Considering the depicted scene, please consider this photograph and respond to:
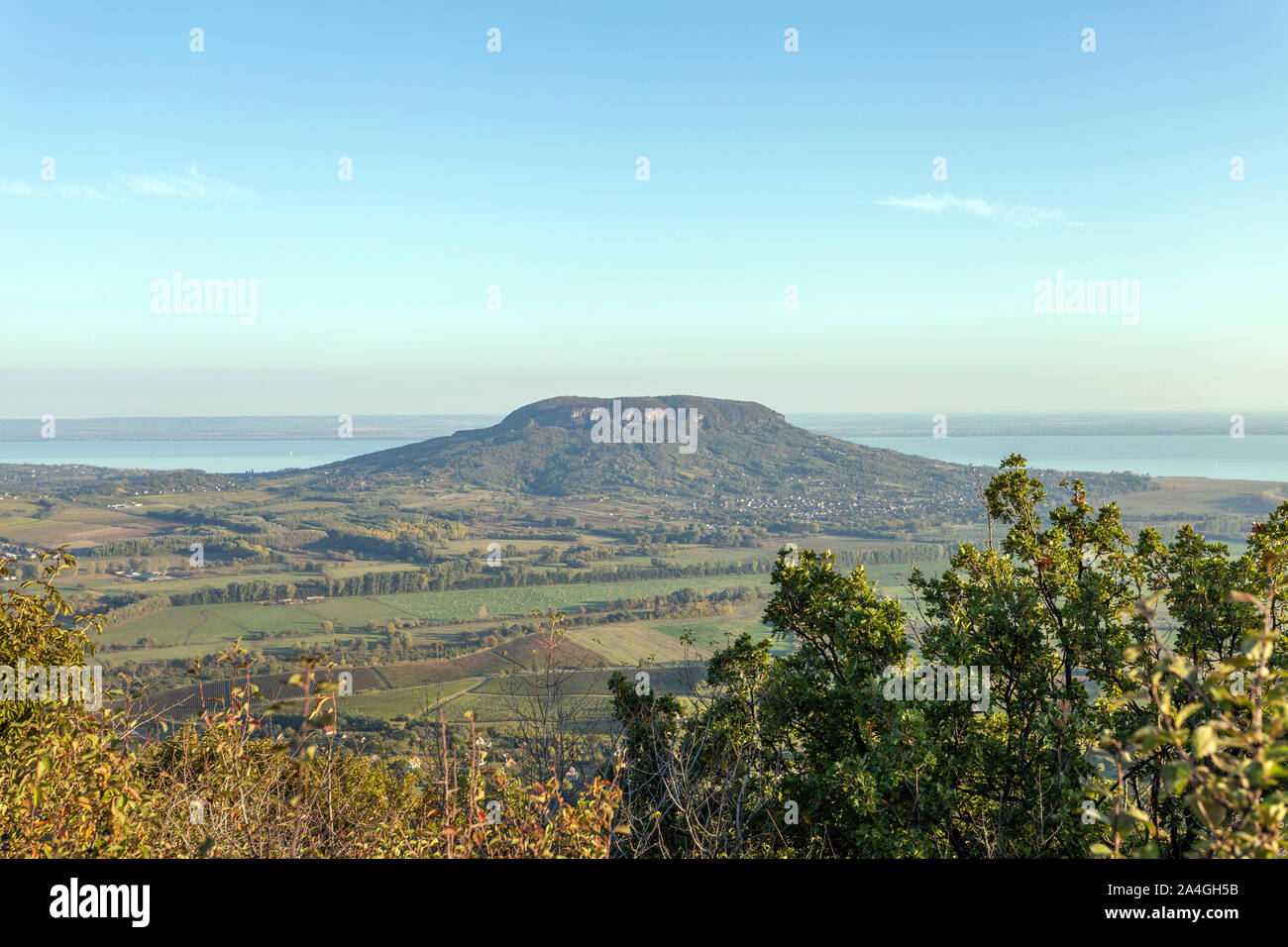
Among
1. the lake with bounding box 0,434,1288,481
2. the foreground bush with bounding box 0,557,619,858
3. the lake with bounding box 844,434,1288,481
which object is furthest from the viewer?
the lake with bounding box 0,434,1288,481

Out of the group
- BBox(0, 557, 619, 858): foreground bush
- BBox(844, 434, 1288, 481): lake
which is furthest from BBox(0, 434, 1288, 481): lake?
BBox(0, 557, 619, 858): foreground bush

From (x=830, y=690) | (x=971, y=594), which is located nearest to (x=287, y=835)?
(x=830, y=690)

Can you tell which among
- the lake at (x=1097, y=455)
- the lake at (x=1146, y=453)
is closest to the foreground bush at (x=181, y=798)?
the lake at (x=1146, y=453)

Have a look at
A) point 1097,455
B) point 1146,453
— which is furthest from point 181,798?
point 1146,453

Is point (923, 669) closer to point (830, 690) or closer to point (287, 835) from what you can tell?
point (830, 690)

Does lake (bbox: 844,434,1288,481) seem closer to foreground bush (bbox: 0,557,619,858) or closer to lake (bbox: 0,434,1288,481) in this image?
lake (bbox: 0,434,1288,481)

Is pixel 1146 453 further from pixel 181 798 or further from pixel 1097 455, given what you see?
pixel 181 798

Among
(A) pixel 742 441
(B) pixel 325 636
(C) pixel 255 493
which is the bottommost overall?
(B) pixel 325 636

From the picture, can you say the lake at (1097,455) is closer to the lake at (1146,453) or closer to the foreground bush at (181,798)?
the lake at (1146,453)

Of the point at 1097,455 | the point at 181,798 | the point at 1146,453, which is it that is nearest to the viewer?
the point at 181,798
